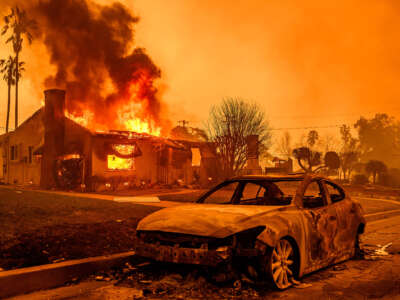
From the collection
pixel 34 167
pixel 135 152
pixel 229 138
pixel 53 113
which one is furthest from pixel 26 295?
pixel 34 167

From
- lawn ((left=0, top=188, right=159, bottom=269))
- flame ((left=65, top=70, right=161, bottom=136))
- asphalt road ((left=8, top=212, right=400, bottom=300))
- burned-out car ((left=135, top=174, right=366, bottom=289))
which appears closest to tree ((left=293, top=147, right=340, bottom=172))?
flame ((left=65, top=70, right=161, bottom=136))

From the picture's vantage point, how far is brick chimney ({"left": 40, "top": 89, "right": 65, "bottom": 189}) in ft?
88.6

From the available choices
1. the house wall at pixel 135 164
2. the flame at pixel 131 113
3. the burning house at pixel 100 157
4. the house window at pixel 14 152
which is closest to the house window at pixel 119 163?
the burning house at pixel 100 157

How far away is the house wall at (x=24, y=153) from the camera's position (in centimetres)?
3171

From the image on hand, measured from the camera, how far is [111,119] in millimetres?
33844

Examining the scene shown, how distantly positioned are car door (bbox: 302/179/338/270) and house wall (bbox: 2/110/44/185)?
27.5 meters

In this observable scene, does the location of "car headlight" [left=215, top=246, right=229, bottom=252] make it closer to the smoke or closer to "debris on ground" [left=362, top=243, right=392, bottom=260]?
"debris on ground" [left=362, top=243, right=392, bottom=260]

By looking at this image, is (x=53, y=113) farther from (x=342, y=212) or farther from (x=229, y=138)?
(x=342, y=212)

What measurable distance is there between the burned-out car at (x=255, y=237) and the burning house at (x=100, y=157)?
17.4 metres

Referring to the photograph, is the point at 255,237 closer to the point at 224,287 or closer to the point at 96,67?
the point at 224,287

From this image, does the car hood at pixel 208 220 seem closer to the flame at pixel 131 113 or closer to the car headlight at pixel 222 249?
the car headlight at pixel 222 249

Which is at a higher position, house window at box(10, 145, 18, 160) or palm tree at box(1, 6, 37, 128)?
palm tree at box(1, 6, 37, 128)

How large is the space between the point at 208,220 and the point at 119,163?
22204mm

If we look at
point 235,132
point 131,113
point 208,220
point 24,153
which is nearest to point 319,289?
point 208,220
